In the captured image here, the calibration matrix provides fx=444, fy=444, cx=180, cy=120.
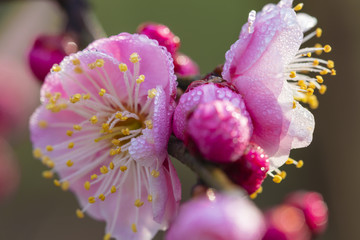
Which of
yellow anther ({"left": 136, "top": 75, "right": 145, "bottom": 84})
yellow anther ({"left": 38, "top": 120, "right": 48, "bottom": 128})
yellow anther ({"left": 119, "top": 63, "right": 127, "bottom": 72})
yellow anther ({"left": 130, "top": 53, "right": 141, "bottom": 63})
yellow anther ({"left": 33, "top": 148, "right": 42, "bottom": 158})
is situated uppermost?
yellow anther ({"left": 130, "top": 53, "right": 141, "bottom": 63})

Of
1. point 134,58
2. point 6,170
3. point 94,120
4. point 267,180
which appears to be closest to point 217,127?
point 134,58

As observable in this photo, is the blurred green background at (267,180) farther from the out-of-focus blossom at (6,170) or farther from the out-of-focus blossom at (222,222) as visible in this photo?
the out-of-focus blossom at (222,222)

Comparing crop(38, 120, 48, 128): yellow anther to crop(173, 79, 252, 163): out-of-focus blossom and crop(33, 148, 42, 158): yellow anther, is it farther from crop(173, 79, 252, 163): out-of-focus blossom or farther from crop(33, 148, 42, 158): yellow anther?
crop(173, 79, 252, 163): out-of-focus blossom

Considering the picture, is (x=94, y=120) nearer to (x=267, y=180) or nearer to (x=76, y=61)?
(x=76, y=61)

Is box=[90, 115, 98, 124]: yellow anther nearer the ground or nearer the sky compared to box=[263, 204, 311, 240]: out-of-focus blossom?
nearer the sky

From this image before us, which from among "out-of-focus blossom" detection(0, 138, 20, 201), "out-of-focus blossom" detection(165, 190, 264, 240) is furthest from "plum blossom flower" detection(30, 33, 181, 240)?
"out-of-focus blossom" detection(0, 138, 20, 201)

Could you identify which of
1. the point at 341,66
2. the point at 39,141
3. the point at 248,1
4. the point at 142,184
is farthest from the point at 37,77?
the point at 248,1

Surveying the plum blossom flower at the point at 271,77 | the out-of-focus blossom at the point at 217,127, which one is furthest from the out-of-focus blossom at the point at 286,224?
the out-of-focus blossom at the point at 217,127
